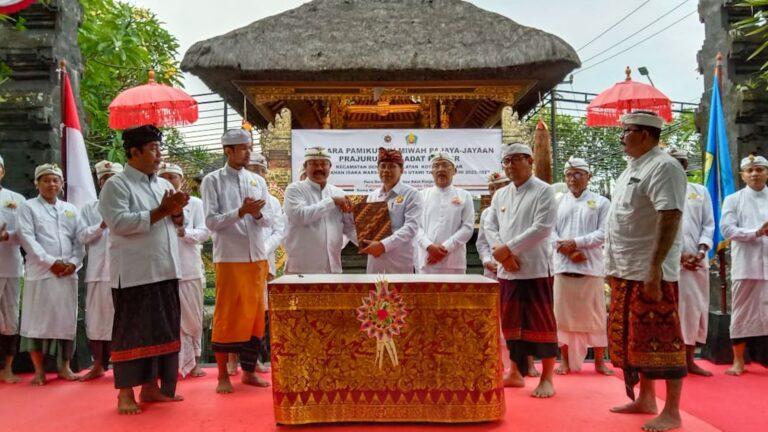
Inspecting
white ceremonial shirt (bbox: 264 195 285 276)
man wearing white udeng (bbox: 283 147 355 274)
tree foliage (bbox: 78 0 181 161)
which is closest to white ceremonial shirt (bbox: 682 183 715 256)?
man wearing white udeng (bbox: 283 147 355 274)

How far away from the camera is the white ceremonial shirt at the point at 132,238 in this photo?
4.00 m

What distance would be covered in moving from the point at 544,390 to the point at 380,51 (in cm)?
600

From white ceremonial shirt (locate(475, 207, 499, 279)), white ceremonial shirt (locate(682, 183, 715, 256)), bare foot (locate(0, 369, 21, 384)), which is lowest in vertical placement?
bare foot (locate(0, 369, 21, 384))

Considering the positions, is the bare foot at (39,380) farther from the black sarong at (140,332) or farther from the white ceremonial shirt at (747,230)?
the white ceremonial shirt at (747,230)

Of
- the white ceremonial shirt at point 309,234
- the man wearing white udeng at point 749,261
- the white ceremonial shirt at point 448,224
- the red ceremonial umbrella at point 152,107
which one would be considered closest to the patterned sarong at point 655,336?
the white ceremonial shirt at point 448,224

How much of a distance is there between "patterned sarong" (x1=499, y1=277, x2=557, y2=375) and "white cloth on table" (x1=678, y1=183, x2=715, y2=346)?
4.83 feet

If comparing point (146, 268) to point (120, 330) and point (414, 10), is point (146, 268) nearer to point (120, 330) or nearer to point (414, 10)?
point (120, 330)

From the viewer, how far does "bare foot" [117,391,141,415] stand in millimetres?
4059

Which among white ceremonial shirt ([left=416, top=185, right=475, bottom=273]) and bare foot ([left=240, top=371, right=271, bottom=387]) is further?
white ceremonial shirt ([left=416, top=185, right=475, bottom=273])

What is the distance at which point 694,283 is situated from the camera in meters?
5.32

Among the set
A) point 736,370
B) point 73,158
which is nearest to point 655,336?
point 736,370

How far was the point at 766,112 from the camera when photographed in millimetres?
6227

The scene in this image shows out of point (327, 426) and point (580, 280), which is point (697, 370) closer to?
point (580, 280)

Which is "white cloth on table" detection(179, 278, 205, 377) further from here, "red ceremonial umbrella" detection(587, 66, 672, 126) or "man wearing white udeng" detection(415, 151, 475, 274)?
"red ceremonial umbrella" detection(587, 66, 672, 126)
